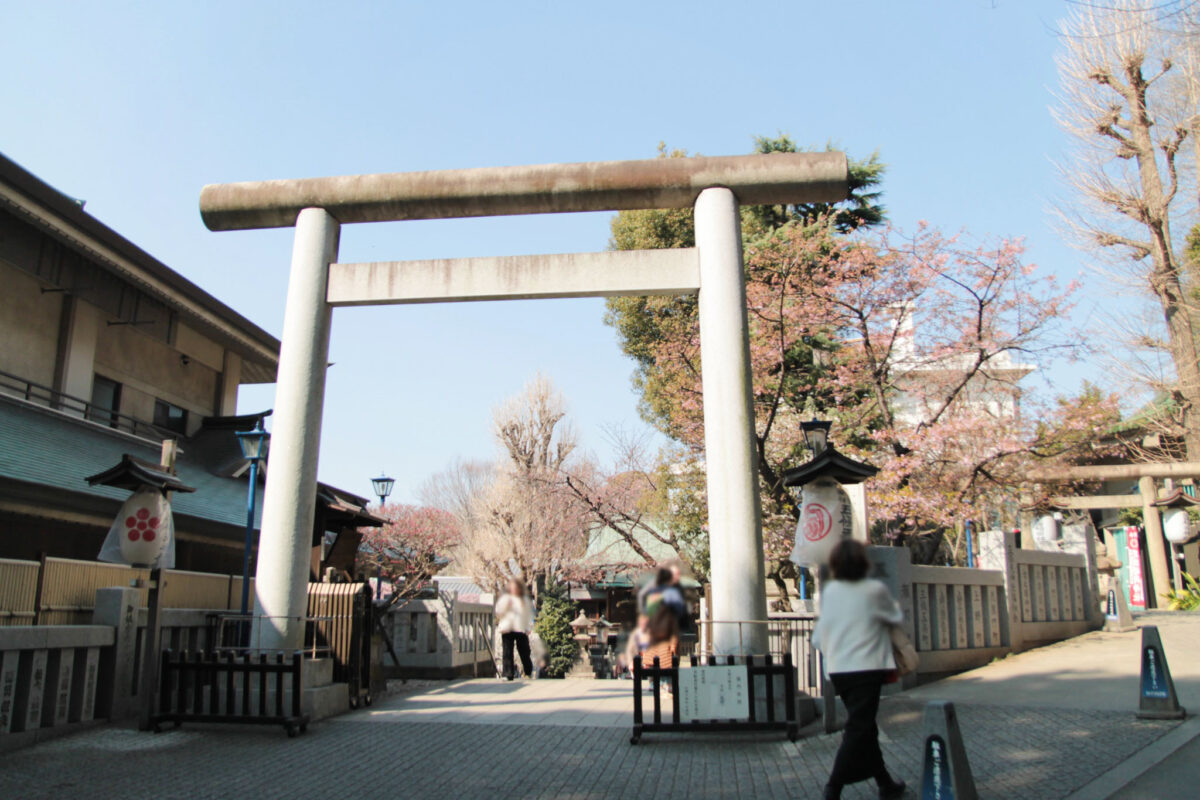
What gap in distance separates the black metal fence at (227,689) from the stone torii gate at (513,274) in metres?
0.50

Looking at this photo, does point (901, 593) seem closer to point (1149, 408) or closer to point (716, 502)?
point (716, 502)

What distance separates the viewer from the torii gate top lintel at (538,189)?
10289 millimetres

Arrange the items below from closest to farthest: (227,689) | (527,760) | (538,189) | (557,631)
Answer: (527,760) < (227,689) < (538,189) < (557,631)

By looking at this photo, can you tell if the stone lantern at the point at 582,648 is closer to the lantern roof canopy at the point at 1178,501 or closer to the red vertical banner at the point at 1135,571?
the lantern roof canopy at the point at 1178,501

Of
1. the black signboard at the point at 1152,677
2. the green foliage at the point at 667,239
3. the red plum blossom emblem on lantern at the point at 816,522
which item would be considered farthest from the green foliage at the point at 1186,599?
the red plum blossom emblem on lantern at the point at 816,522

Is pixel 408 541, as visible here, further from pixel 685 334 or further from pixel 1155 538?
pixel 1155 538

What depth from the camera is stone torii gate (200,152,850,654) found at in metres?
9.56

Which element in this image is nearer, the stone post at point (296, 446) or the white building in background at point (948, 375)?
the stone post at point (296, 446)

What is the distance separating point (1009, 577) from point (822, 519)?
6193 millimetres

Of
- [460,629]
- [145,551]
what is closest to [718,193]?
[145,551]

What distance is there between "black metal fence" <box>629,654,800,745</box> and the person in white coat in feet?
9.58

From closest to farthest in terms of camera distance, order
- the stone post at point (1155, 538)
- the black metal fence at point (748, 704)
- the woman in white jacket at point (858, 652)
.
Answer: the woman in white jacket at point (858, 652) → the black metal fence at point (748, 704) → the stone post at point (1155, 538)

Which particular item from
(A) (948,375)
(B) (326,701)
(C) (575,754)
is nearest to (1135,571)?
(A) (948,375)

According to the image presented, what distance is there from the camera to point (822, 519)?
876 cm
